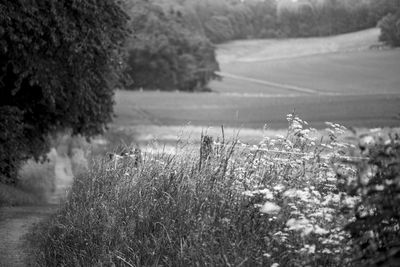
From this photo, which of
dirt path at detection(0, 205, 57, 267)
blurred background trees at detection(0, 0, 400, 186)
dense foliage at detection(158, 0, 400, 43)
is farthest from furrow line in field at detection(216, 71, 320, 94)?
dirt path at detection(0, 205, 57, 267)

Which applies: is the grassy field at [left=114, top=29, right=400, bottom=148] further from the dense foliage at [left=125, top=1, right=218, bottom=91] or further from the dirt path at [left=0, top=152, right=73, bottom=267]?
the dirt path at [left=0, top=152, right=73, bottom=267]

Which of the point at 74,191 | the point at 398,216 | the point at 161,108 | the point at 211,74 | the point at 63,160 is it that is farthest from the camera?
the point at 211,74

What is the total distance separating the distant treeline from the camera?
5231cm

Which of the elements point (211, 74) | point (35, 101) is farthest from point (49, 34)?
point (211, 74)

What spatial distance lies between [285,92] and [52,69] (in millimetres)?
39695

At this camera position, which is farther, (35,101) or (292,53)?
(292,53)

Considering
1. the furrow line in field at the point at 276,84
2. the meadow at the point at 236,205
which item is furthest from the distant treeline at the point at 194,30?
the meadow at the point at 236,205

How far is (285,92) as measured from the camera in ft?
178

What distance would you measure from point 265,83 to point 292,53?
938cm

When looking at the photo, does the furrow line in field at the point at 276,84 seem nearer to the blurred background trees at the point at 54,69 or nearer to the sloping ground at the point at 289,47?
the sloping ground at the point at 289,47

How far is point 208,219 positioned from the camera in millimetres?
7742

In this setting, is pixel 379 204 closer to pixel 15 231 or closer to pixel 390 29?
pixel 15 231

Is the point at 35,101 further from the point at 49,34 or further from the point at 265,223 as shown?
the point at 265,223

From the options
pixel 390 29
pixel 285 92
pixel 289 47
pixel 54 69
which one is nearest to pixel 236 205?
pixel 54 69
